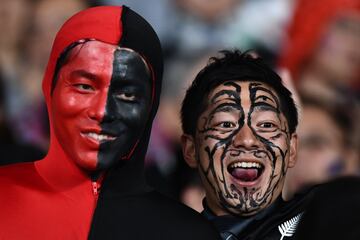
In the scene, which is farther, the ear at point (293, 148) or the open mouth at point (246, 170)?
the ear at point (293, 148)

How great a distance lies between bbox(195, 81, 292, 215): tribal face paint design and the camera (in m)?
4.05

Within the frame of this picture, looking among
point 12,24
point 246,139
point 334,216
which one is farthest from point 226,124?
point 12,24

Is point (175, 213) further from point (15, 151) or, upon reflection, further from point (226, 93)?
point (15, 151)

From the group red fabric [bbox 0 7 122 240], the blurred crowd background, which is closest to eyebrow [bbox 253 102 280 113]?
red fabric [bbox 0 7 122 240]

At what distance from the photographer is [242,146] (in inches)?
159

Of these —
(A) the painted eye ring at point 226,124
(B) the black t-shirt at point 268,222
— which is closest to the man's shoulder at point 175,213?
(B) the black t-shirt at point 268,222

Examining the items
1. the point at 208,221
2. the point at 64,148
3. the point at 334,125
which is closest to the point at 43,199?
the point at 64,148

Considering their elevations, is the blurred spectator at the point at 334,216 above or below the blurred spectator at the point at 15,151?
above

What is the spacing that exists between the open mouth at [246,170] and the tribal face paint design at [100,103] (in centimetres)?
44

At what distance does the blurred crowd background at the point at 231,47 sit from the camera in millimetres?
6230

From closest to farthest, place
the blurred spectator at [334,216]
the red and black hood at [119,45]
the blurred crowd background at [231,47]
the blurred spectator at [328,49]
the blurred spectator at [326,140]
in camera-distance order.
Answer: the blurred spectator at [334,216] → the red and black hood at [119,45] → the blurred spectator at [326,140] → the blurred crowd background at [231,47] → the blurred spectator at [328,49]

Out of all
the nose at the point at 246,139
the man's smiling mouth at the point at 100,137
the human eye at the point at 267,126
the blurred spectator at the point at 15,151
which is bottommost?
the blurred spectator at the point at 15,151

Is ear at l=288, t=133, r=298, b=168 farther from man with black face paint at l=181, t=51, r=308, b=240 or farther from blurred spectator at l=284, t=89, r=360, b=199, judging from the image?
blurred spectator at l=284, t=89, r=360, b=199

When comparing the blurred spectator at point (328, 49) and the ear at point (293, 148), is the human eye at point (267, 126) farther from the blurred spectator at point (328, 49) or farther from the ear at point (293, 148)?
the blurred spectator at point (328, 49)
